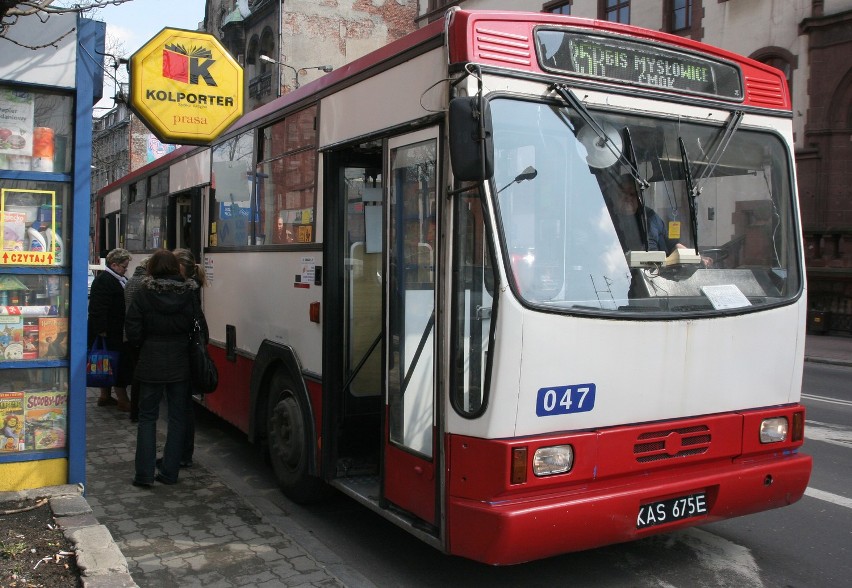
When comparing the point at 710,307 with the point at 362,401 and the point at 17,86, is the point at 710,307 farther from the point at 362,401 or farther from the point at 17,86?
the point at 17,86

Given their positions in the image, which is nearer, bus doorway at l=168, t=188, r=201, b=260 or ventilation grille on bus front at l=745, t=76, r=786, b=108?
ventilation grille on bus front at l=745, t=76, r=786, b=108

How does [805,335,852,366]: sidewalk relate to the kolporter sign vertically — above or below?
below

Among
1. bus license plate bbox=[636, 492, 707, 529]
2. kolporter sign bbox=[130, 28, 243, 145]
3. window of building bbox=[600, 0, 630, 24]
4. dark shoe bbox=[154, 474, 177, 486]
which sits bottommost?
dark shoe bbox=[154, 474, 177, 486]

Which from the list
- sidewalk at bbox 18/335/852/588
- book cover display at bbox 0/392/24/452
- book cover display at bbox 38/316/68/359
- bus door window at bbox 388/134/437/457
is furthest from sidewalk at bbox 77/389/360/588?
book cover display at bbox 38/316/68/359

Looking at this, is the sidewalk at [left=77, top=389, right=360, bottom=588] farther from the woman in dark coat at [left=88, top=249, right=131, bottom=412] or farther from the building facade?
the building facade

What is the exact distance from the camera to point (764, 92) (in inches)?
197

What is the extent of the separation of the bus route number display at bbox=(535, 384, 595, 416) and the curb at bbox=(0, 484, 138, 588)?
2.18 m

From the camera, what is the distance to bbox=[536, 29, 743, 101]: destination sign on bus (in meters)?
4.23

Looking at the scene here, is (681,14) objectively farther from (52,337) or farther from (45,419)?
(45,419)

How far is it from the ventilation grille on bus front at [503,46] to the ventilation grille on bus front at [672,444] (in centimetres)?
203

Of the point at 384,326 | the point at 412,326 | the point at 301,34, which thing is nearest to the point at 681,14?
the point at 301,34

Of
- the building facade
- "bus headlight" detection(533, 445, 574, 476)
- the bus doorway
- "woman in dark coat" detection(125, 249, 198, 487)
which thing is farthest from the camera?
the building facade

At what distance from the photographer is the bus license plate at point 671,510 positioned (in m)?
4.17

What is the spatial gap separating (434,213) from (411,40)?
102 cm
